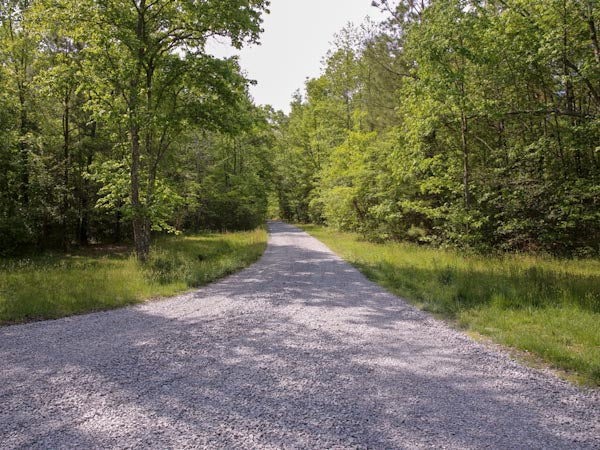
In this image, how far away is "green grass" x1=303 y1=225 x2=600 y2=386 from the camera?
469 cm

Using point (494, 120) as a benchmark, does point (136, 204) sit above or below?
below

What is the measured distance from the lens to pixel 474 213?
13031mm

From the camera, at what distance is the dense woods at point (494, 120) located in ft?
34.7

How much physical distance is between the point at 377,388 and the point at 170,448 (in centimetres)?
212

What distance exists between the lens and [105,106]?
12.0 metres

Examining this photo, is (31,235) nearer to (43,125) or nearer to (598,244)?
(43,125)

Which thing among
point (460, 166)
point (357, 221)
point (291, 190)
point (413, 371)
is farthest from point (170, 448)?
point (291, 190)

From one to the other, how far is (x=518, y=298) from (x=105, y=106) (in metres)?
13.9

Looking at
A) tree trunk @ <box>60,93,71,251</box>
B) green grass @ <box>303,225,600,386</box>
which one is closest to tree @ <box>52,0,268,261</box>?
tree trunk @ <box>60,93,71,251</box>

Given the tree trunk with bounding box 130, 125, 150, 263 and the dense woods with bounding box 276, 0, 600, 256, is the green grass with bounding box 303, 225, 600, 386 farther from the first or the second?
the tree trunk with bounding box 130, 125, 150, 263

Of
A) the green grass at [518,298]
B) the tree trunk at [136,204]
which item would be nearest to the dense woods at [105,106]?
the tree trunk at [136,204]

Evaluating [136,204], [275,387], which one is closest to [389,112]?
[136,204]

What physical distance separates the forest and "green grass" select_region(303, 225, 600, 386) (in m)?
3.05

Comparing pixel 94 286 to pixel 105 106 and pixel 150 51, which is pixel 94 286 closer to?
pixel 105 106
